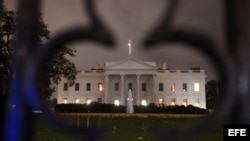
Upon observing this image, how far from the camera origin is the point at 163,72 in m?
57.7

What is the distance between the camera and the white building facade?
178 feet

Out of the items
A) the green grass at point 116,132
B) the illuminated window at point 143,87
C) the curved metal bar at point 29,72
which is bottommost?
the green grass at point 116,132

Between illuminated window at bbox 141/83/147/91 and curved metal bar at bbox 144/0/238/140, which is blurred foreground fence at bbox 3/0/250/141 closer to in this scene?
curved metal bar at bbox 144/0/238/140

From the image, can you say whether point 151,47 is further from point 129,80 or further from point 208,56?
point 129,80

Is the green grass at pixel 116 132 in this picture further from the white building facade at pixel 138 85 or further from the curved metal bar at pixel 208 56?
the white building facade at pixel 138 85

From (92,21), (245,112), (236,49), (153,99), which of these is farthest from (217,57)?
(153,99)

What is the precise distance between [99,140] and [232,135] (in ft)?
2.01

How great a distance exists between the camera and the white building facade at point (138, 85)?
54250mm

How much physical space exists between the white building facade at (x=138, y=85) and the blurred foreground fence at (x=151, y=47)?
51.5m

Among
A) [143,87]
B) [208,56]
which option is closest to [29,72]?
[208,56]

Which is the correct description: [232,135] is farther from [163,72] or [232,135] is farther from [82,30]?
[163,72]

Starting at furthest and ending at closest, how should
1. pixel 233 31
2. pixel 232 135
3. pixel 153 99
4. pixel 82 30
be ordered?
pixel 153 99 < pixel 82 30 < pixel 233 31 < pixel 232 135

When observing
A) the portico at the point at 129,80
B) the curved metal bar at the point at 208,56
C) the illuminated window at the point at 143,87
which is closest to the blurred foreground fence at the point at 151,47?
the curved metal bar at the point at 208,56

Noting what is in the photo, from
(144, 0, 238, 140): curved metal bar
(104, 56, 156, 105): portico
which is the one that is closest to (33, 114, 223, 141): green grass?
(144, 0, 238, 140): curved metal bar
